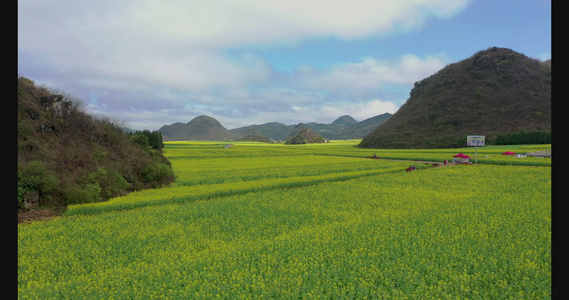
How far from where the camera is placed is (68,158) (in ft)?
65.8

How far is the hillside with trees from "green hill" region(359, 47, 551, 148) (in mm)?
81638

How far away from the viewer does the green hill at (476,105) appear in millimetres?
81287

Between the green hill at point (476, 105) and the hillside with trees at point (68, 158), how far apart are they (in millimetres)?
81638

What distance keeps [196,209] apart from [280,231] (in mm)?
6376

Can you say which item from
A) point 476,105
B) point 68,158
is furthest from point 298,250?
point 476,105

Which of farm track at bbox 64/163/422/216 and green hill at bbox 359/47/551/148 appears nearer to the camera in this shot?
farm track at bbox 64/163/422/216

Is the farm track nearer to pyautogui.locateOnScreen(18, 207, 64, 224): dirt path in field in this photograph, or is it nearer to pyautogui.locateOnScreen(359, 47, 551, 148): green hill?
→ pyautogui.locateOnScreen(18, 207, 64, 224): dirt path in field

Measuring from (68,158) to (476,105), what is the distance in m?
112

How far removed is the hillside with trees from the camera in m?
16.2

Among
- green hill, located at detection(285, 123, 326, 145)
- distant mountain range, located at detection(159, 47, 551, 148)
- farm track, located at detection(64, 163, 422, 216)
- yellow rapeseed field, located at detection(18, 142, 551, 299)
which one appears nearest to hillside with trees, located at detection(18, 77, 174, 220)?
farm track, located at detection(64, 163, 422, 216)

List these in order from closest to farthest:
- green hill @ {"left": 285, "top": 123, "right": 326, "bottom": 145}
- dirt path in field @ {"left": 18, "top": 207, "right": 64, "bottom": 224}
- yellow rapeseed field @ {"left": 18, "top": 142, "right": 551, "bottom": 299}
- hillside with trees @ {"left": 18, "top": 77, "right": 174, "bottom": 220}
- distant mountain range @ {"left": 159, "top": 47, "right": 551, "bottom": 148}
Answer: yellow rapeseed field @ {"left": 18, "top": 142, "right": 551, "bottom": 299}
dirt path in field @ {"left": 18, "top": 207, "right": 64, "bottom": 224}
hillside with trees @ {"left": 18, "top": 77, "right": 174, "bottom": 220}
distant mountain range @ {"left": 159, "top": 47, "right": 551, "bottom": 148}
green hill @ {"left": 285, "top": 123, "right": 326, "bottom": 145}

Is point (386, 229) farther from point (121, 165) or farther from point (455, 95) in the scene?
point (455, 95)

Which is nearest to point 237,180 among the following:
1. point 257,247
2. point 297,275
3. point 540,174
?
point 257,247

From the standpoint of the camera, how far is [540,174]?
87.2 feet
